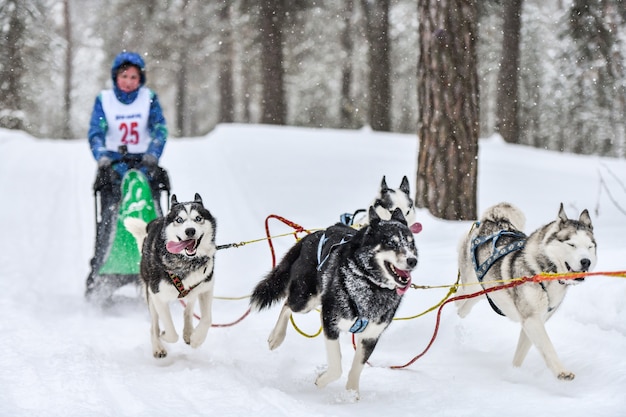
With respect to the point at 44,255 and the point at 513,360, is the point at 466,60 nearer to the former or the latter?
the point at 513,360

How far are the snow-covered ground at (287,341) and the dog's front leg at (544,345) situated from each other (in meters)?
0.14

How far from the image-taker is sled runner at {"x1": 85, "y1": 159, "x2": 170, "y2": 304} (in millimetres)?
6344

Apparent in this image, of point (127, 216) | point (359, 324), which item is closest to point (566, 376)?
point (359, 324)

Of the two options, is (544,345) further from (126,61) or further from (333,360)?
(126,61)

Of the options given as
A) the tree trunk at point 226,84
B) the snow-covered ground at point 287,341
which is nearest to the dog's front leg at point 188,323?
the snow-covered ground at point 287,341

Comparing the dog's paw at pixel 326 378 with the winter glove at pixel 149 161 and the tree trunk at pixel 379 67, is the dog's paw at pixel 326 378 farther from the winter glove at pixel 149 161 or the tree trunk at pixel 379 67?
the tree trunk at pixel 379 67

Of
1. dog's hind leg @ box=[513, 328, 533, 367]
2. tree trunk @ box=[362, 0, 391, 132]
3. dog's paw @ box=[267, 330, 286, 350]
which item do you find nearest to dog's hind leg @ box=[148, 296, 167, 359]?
dog's paw @ box=[267, 330, 286, 350]

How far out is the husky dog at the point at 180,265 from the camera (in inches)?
190

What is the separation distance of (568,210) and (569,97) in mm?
15630

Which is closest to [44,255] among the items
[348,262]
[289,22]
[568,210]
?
[348,262]

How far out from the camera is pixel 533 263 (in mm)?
4312

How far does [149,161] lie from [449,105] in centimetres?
364

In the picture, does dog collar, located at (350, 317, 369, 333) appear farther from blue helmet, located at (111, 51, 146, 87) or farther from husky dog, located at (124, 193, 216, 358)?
blue helmet, located at (111, 51, 146, 87)

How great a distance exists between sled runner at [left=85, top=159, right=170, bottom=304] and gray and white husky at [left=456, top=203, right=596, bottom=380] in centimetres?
312
